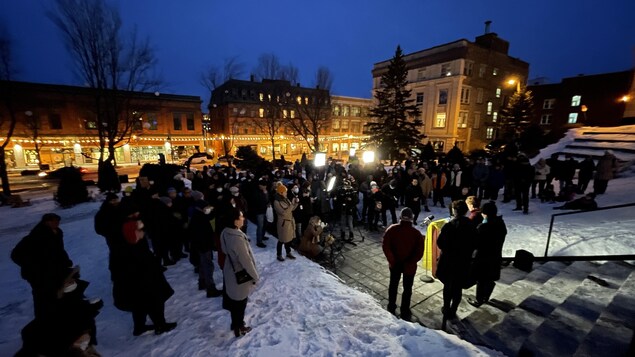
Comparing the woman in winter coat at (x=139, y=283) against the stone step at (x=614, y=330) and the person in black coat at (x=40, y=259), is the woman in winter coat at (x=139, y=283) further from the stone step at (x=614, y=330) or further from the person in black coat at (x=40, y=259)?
the stone step at (x=614, y=330)

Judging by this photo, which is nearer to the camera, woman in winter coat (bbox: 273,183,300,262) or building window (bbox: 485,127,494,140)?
woman in winter coat (bbox: 273,183,300,262)

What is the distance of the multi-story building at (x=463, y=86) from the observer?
31.3 m

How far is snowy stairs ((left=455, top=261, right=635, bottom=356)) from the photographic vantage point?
11.4ft

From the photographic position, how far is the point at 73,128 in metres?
29.0

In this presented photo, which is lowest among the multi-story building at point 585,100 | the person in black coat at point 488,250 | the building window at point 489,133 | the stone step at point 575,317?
the stone step at point 575,317

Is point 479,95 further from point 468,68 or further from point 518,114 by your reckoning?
point 518,114

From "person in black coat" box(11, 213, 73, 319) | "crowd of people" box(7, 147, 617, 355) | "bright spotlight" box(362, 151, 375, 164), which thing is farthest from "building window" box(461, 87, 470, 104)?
"person in black coat" box(11, 213, 73, 319)

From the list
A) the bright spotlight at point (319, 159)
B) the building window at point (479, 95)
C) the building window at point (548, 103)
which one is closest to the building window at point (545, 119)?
the building window at point (548, 103)

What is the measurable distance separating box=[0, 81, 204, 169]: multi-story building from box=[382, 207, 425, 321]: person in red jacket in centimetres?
2542

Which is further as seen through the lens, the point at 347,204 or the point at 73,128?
the point at 73,128

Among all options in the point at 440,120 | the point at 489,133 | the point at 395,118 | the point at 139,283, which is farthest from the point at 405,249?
the point at 489,133

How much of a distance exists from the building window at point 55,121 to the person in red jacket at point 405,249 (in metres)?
38.4

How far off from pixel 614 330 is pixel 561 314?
1.86 feet

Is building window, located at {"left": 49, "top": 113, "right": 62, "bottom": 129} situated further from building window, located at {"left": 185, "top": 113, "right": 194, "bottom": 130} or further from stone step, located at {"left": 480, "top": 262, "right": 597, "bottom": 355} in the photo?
stone step, located at {"left": 480, "top": 262, "right": 597, "bottom": 355}
